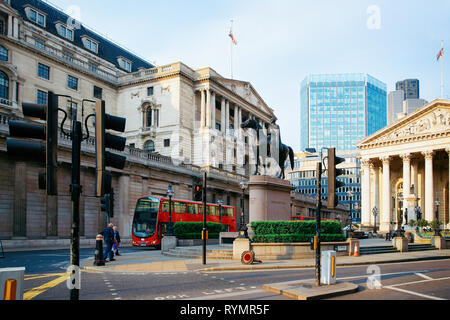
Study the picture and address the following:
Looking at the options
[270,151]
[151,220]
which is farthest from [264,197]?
[151,220]

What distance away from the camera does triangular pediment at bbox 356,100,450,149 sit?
200 feet

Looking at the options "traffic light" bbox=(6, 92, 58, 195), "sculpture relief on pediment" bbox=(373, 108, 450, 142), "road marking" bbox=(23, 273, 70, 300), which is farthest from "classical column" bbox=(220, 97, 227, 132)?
"traffic light" bbox=(6, 92, 58, 195)

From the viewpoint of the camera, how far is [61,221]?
38.7 m

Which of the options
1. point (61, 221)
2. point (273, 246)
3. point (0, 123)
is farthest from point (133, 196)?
point (273, 246)

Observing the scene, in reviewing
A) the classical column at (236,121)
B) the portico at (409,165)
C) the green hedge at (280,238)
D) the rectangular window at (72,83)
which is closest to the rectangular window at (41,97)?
the rectangular window at (72,83)

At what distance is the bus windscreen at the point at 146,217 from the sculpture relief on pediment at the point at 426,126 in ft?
154

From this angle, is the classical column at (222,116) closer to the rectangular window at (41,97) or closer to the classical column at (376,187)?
the classical column at (376,187)

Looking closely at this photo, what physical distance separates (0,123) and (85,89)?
27063 millimetres

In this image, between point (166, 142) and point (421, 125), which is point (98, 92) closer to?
point (166, 142)

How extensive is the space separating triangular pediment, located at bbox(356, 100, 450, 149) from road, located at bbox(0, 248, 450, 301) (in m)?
50.1

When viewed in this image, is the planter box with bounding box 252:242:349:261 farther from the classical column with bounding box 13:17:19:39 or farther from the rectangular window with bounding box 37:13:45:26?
the rectangular window with bounding box 37:13:45:26

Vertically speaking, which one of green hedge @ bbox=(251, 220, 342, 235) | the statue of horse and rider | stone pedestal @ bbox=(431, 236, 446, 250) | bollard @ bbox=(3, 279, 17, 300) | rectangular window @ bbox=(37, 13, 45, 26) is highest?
rectangular window @ bbox=(37, 13, 45, 26)

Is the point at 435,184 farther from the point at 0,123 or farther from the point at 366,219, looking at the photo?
the point at 0,123

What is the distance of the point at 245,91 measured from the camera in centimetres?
7981
